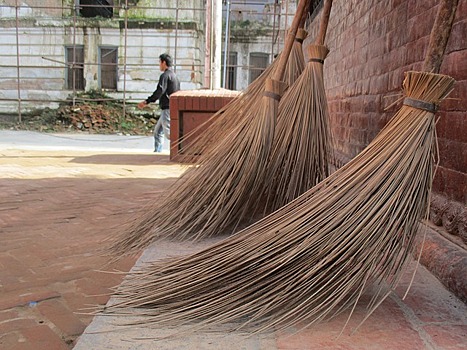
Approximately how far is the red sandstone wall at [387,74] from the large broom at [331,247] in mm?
249

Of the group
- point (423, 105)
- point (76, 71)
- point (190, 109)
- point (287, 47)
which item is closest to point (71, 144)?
point (190, 109)

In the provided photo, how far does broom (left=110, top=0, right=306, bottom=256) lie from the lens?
6.64 feet

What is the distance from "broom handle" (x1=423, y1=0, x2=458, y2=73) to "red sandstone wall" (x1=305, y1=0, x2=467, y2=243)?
15 cm

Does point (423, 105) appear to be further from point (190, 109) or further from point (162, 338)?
point (190, 109)

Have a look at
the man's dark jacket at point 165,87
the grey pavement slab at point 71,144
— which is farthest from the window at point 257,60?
the man's dark jacket at point 165,87

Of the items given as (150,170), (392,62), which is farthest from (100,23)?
(392,62)

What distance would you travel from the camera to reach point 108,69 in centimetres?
1698

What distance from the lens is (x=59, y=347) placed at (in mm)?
1489

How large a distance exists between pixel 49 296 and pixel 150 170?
3.83m

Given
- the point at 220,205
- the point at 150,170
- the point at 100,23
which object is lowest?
the point at 150,170

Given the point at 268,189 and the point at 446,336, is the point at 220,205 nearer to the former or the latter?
the point at 268,189

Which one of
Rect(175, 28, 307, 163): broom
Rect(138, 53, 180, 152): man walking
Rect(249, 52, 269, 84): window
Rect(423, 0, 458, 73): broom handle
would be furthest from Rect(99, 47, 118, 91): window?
Rect(423, 0, 458, 73): broom handle

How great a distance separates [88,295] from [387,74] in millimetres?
1819

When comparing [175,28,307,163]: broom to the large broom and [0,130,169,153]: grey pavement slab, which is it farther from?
[0,130,169,153]: grey pavement slab
